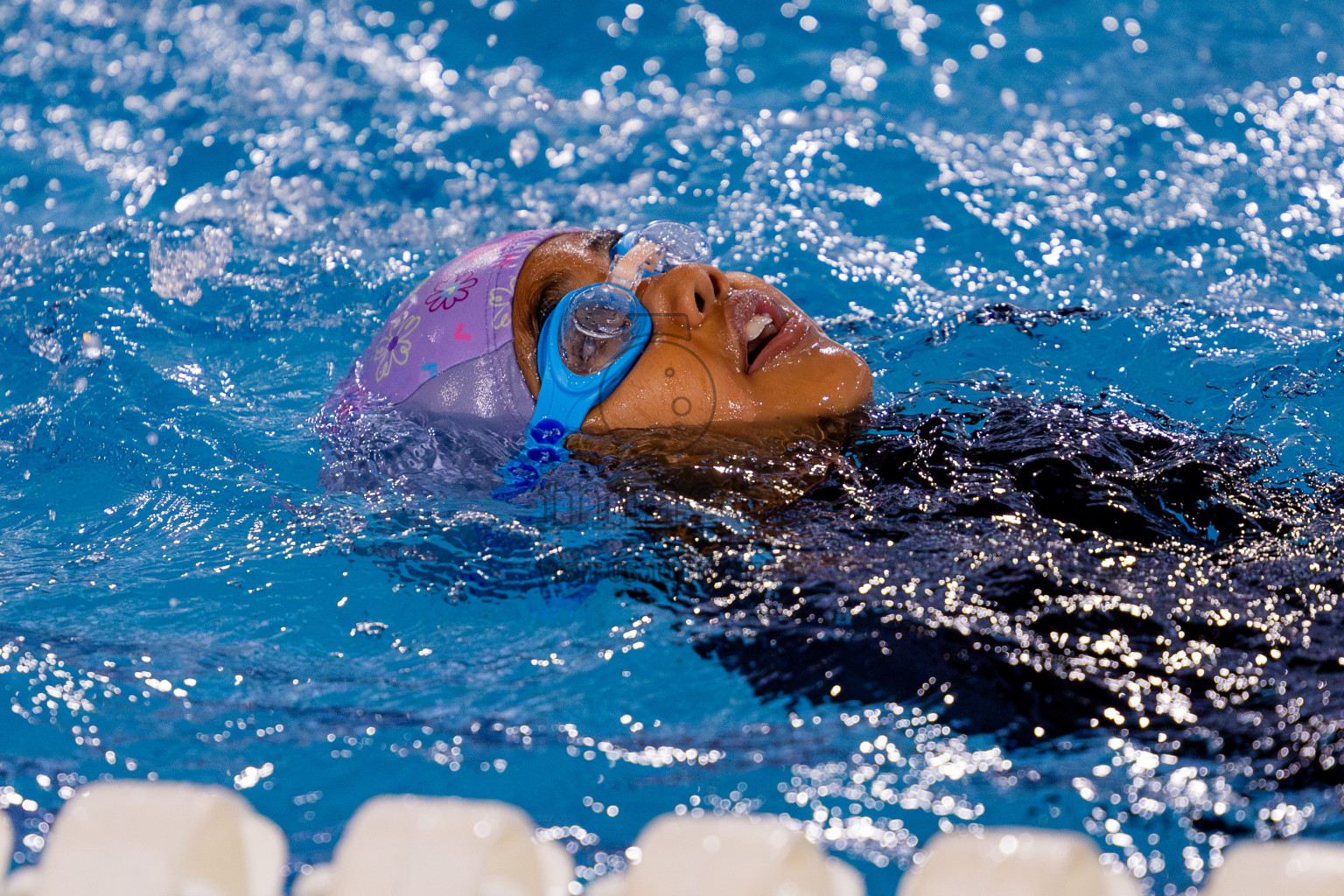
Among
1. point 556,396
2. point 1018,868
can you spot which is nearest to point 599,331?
point 556,396

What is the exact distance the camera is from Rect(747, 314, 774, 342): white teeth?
323cm

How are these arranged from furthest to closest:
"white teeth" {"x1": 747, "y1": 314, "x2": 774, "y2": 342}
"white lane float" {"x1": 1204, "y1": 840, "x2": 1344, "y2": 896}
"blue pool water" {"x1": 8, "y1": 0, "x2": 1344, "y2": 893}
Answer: "white teeth" {"x1": 747, "y1": 314, "x2": 774, "y2": 342} < "blue pool water" {"x1": 8, "y1": 0, "x2": 1344, "y2": 893} < "white lane float" {"x1": 1204, "y1": 840, "x2": 1344, "y2": 896}

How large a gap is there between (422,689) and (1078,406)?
2249mm

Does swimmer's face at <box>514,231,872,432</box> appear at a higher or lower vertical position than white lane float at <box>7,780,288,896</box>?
higher

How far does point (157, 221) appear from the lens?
5891mm

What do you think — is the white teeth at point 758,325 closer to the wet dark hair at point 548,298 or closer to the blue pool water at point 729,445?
the blue pool water at point 729,445

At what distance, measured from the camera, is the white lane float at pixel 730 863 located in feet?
4.14

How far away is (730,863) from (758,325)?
215cm

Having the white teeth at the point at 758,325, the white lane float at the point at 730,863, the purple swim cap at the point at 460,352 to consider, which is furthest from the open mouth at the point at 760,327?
the white lane float at the point at 730,863

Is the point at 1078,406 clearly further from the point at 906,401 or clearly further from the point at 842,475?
the point at 842,475

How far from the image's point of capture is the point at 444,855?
4.24 feet

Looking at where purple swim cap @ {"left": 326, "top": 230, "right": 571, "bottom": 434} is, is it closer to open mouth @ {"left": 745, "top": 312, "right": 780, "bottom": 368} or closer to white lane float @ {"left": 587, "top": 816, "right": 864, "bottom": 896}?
open mouth @ {"left": 745, "top": 312, "right": 780, "bottom": 368}

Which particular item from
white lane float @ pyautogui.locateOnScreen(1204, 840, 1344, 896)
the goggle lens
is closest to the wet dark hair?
the goggle lens

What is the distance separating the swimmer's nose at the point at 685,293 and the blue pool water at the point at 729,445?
1.31 ft
